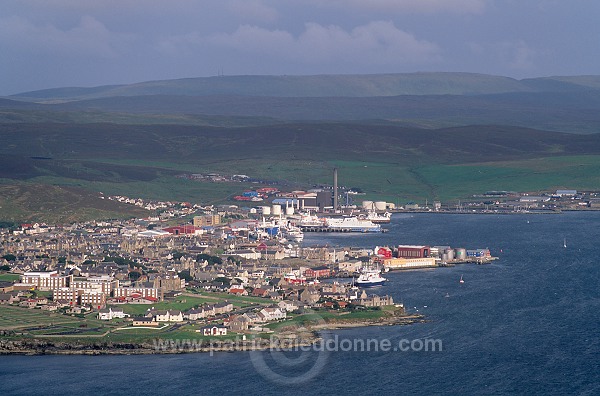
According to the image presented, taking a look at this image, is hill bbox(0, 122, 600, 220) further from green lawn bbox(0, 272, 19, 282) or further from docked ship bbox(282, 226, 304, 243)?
green lawn bbox(0, 272, 19, 282)

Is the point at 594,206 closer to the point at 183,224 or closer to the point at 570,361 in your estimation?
the point at 183,224

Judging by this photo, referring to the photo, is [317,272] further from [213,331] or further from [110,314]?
[213,331]

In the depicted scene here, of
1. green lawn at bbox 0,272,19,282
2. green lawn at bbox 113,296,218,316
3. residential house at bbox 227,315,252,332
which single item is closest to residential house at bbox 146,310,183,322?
green lawn at bbox 113,296,218,316

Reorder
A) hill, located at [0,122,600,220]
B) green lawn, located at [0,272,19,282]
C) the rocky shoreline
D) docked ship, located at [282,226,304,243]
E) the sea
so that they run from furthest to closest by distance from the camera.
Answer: hill, located at [0,122,600,220], docked ship, located at [282,226,304,243], green lawn, located at [0,272,19,282], the rocky shoreline, the sea

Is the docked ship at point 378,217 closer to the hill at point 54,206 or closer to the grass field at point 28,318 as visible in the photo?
the hill at point 54,206

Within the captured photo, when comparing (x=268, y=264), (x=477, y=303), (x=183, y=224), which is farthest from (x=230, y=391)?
(x=183, y=224)

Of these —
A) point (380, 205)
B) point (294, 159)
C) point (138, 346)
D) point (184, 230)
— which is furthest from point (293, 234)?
point (294, 159)
